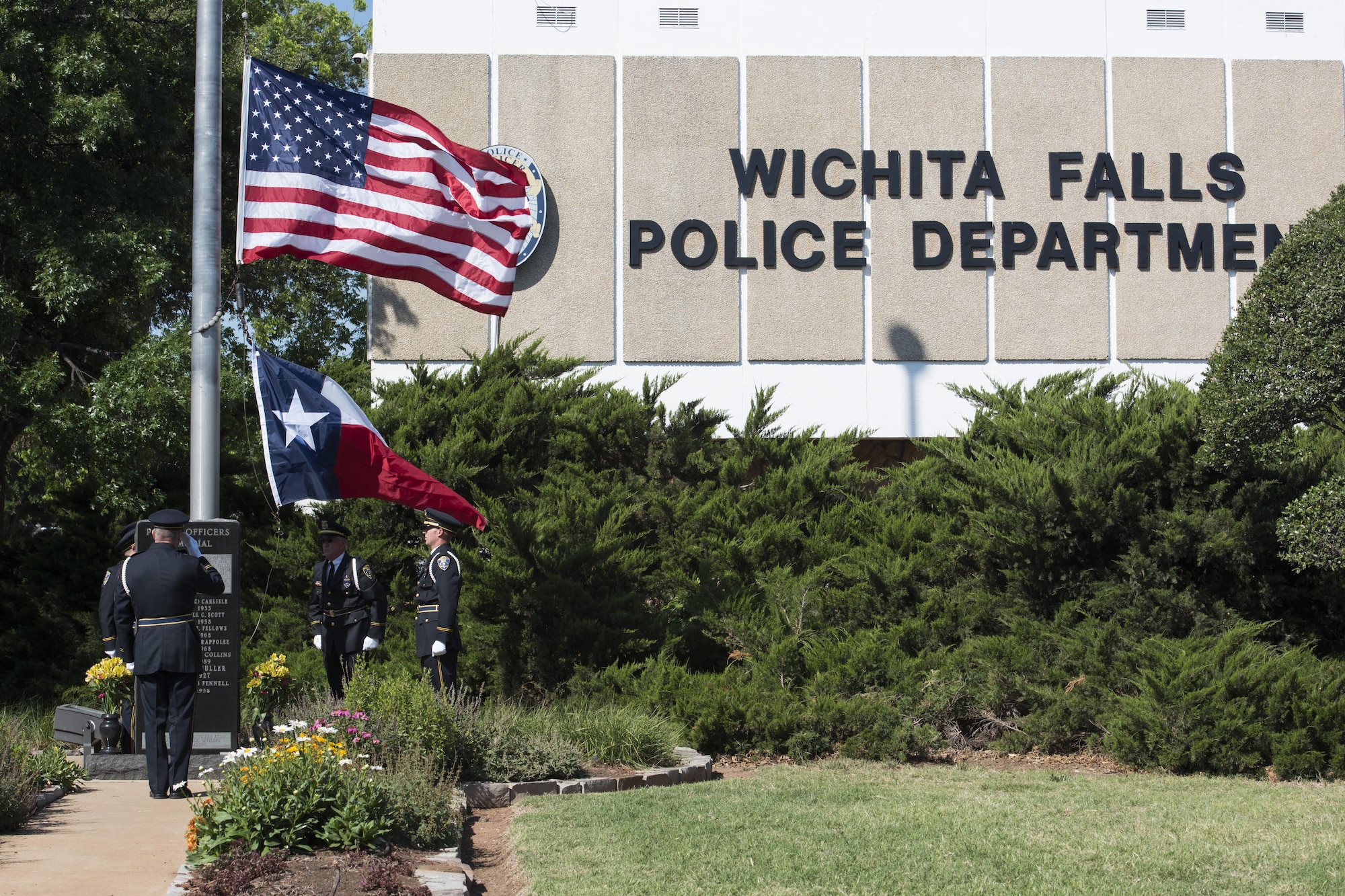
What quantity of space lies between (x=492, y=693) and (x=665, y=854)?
527cm

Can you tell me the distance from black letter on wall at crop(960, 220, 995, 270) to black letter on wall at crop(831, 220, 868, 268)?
1.47 meters

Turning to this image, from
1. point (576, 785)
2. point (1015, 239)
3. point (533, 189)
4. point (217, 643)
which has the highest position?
point (533, 189)

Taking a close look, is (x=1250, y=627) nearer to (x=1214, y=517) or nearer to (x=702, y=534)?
(x=1214, y=517)

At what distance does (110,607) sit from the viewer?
9711mm

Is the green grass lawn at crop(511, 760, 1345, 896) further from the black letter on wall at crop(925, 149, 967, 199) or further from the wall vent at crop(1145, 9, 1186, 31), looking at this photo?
the wall vent at crop(1145, 9, 1186, 31)

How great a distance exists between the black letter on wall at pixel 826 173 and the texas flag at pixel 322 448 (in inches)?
409

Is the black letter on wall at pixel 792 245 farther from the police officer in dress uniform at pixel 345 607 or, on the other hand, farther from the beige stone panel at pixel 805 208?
the police officer in dress uniform at pixel 345 607

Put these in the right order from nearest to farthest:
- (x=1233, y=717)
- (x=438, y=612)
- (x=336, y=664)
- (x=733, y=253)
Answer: (x=1233, y=717) → (x=438, y=612) → (x=336, y=664) → (x=733, y=253)

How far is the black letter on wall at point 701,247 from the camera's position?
1859 centimetres

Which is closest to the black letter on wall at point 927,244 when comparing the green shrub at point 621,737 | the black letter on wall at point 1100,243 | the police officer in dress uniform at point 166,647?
the black letter on wall at point 1100,243

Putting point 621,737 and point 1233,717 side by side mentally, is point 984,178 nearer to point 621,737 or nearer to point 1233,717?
point 1233,717

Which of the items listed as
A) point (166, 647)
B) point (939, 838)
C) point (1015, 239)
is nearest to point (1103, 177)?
point (1015, 239)

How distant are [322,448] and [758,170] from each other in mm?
10841

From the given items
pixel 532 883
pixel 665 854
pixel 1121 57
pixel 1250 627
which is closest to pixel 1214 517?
pixel 1250 627
